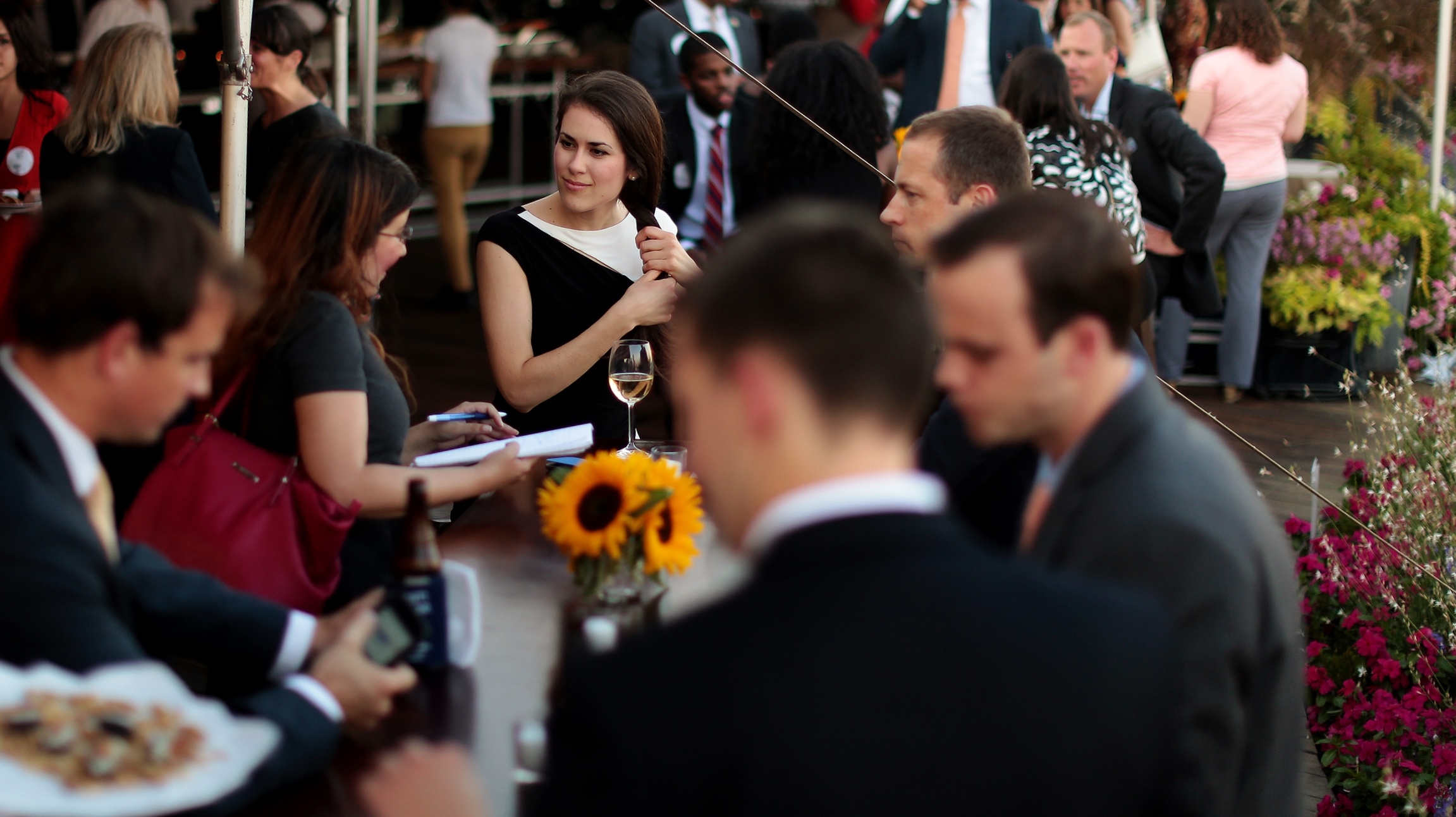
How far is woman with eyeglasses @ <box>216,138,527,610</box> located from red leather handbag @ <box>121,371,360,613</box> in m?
0.05

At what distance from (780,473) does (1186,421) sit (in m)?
0.60

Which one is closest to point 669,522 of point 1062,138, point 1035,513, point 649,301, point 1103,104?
point 1035,513

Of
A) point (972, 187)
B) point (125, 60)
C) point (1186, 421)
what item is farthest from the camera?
point (125, 60)

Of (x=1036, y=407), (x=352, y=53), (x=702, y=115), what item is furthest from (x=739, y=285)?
(x=352, y=53)

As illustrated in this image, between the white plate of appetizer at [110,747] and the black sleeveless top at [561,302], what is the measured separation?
178 cm

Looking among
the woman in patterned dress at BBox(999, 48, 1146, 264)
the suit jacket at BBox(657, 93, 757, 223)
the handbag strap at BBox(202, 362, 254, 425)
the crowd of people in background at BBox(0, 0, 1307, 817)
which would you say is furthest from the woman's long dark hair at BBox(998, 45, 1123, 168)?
the handbag strap at BBox(202, 362, 254, 425)

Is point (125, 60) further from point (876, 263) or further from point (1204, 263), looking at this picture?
point (1204, 263)

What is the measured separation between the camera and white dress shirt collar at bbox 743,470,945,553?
98 cm

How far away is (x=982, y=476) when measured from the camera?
6.39ft

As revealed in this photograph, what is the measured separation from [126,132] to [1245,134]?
4.72 m

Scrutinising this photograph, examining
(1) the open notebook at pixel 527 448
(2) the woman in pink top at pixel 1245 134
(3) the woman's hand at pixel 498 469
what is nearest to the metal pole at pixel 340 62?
(1) the open notebook at pixel 527 448

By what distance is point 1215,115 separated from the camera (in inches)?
251

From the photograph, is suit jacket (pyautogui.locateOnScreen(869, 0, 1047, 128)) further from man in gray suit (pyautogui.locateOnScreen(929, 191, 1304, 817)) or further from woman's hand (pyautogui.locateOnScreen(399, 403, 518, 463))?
man in gray suit (pyautogui.locateOnScreen(929, 191, 1304, 817))

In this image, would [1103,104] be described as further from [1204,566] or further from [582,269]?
[1204,566]
